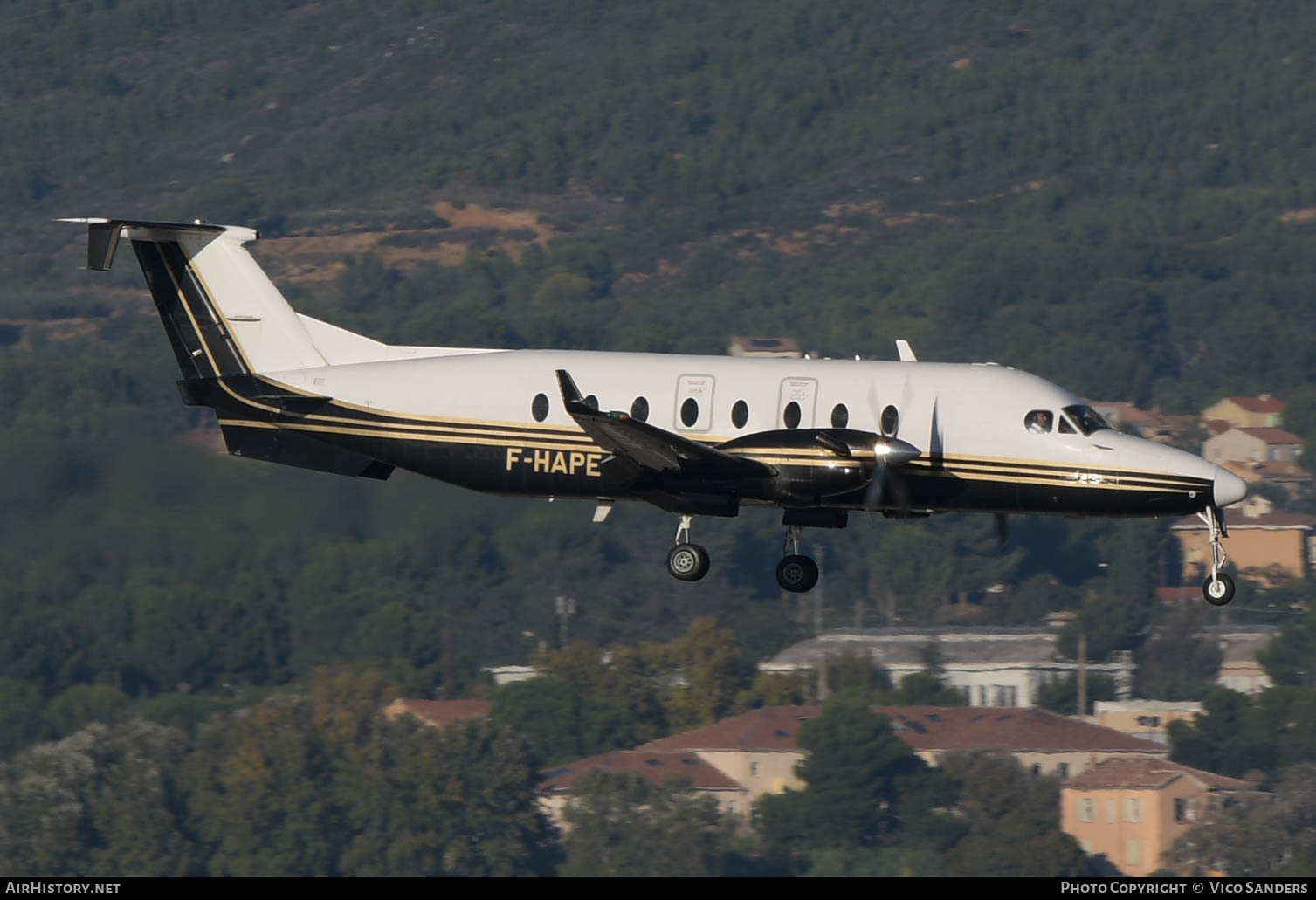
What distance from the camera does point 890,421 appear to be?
1475 inches

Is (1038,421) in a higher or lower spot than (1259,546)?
lower

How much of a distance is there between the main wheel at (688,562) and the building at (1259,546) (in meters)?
132

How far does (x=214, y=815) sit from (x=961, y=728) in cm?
4108

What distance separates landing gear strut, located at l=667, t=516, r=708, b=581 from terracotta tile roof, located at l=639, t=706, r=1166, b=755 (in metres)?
85.0

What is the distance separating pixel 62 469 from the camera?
7369 centimetres

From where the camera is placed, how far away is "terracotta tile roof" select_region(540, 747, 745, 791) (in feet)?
390

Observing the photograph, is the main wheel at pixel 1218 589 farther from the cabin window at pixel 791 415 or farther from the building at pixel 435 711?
the building at pixel 435 711

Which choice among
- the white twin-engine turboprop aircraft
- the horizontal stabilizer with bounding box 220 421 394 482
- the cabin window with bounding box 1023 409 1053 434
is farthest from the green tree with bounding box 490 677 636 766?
the cabin window with bounding box 1023 409 1053 434

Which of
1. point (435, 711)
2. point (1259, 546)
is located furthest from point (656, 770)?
point (1259, 546)

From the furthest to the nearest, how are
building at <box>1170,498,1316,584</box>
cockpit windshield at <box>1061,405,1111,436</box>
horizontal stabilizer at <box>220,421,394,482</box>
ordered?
building at <box>1170,498,1316,584</box>, horizontal stabilizer at <box>220,421,394,482</box>, cockpit windshield at <box>1061,405,1111,436</box>

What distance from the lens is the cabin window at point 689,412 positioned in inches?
1497

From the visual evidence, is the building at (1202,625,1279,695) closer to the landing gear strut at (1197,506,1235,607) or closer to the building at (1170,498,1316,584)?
the building at (1170,498,1316,584)

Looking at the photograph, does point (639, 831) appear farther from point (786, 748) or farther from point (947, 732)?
point (947, 732)

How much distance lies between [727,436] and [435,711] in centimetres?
8686
